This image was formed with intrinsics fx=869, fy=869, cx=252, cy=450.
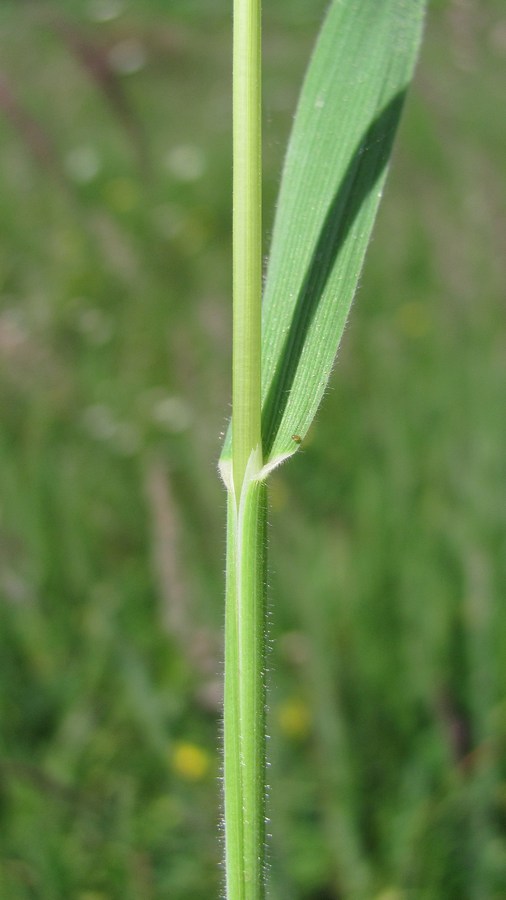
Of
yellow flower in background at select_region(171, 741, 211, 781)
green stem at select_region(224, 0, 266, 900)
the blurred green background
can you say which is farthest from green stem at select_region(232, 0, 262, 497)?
yellow flower in background at select_region(171, 741, 211, 781)

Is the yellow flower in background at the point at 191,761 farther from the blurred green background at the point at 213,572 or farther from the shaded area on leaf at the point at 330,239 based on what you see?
the shaded area on leaf at the point at 330,239

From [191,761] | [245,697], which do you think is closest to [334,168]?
[245,697]

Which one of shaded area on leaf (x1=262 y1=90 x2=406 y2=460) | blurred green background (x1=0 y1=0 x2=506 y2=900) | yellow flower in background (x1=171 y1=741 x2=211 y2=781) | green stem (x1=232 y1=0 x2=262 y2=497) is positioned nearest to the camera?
green stem (x1=232 y1=0 x2=262 y2=497)

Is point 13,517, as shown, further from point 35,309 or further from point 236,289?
point 236,289

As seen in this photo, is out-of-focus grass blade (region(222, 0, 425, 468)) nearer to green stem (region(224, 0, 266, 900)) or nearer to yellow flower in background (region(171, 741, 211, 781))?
green stem (region(224, 0, 266, 900))

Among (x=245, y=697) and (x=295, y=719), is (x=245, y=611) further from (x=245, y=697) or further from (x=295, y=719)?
(x=295, y=719)

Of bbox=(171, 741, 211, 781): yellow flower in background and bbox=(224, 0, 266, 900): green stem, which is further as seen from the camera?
bbox=(171, 741, 211, 781): yellow flower in background

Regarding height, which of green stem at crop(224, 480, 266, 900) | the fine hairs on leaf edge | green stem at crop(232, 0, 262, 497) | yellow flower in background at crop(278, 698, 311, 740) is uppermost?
yellow flower in background at crop(278, 698, 311, 740)

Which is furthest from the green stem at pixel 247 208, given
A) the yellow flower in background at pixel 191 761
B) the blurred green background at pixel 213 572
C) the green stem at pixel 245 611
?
the yellow flower in background at pixel 191 761
